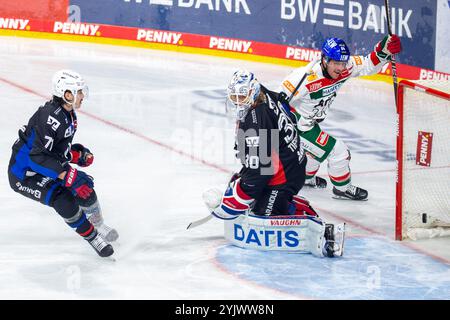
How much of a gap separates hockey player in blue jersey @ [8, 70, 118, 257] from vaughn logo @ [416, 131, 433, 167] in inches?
86.0

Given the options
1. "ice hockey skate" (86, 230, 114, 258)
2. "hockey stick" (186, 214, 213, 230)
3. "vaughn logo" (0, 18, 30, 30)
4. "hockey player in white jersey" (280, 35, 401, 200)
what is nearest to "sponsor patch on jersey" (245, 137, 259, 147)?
"hockey stick" (186, 214, 213, 230)

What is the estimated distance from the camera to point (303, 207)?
634 cm

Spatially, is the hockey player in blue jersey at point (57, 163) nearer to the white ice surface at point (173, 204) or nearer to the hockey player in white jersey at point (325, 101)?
the white ice surface at point (173, 204)

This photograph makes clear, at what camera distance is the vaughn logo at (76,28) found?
1356cm

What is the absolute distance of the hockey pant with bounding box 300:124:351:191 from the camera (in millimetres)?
7535

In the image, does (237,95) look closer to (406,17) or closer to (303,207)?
(303,207)

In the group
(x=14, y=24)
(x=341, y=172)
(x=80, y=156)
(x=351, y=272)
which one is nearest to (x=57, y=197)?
(x=80, y=156)

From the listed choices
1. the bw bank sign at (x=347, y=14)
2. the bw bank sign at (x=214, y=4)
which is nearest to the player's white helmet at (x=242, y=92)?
the bw bank sign at (x=347, y=14)

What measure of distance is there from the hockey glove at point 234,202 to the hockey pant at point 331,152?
1.57 metres

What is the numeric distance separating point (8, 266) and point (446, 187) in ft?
10.5

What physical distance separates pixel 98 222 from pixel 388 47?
2.61 meters

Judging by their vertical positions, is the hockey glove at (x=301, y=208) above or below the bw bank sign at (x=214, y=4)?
below

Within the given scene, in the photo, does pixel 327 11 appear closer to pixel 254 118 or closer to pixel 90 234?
pixel 254 118

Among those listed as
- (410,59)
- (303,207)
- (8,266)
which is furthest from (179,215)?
(410,59)
